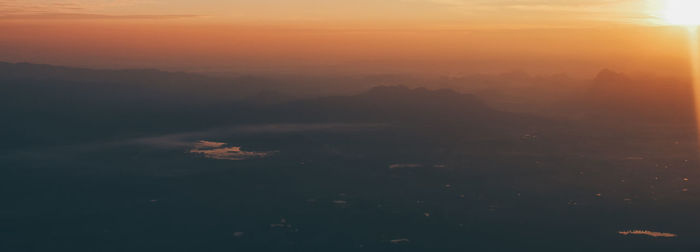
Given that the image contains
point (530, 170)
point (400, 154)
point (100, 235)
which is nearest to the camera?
point (100, 235)

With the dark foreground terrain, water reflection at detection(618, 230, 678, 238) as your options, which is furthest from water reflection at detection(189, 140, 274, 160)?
water reflection at detection(618, 230, 678, 238)

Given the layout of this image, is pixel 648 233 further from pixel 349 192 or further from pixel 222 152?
pixel 222 152

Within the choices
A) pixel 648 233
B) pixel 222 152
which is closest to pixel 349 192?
pixel 648 233

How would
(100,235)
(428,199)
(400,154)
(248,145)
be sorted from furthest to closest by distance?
1. (248,145)
2. (400,154)
3. (428,199)
4. (100,235)

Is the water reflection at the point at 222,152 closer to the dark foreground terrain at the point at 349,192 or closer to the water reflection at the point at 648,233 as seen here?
the dark foreground terrain at the point at 349,192

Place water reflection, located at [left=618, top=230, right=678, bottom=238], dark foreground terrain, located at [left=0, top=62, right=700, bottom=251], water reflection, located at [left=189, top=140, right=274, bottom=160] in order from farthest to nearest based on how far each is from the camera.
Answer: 1. water reflection, located at [left=189, top=140, right=274, bottom=160]
2. water reflection, located at [left=618, top=230, right=678, bottom=238]
3. dark foreground terrain, located at [left=0, top=62, right=700, bottom=251]

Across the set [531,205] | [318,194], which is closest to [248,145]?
[318,194]

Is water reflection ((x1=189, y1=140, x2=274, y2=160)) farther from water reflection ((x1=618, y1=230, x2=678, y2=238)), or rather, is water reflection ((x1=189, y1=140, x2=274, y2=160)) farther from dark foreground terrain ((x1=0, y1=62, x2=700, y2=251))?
water reflection ((x1=618, y1=230, x2=678, y2=238))

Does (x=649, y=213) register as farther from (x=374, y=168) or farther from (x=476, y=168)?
(x=374, y=168)

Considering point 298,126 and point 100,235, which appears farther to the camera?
point 298,126

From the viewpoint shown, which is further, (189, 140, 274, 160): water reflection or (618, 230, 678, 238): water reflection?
(189, 140, 274, 160): water reflection
